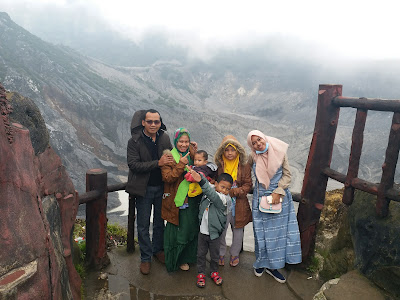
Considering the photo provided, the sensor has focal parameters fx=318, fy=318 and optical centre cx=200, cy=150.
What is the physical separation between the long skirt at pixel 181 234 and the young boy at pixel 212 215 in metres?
0.16

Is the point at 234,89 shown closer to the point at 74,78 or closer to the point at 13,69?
the point at 74,78

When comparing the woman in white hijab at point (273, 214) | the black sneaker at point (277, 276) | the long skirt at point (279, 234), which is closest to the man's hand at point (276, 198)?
the woman in white hijab at point (273, 214)

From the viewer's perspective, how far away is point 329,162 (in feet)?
10.0

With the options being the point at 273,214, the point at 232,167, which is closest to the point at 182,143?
the point at 232,167

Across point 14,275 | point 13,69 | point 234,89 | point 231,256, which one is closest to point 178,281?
point 231,256

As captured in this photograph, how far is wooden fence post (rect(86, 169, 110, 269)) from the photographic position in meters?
3.04

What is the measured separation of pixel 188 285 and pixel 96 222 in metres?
1.07

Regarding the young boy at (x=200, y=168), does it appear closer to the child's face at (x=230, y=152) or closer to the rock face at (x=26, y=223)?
the child's face at (x=230, y=152)

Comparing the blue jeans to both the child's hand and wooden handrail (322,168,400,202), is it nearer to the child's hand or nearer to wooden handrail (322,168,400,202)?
the child's hand

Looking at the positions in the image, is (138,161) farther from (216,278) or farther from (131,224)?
(216,278)

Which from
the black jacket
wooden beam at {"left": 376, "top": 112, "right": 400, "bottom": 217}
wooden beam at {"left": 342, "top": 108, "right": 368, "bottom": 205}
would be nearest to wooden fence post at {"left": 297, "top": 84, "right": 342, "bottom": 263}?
wooden beam at {"left": 342, "top": 108, "right": 368, "bottom": 205}

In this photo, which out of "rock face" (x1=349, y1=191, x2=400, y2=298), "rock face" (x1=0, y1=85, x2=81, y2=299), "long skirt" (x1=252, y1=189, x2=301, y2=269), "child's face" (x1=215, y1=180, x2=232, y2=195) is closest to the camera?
"rock face" (x1=0, y1=85, x2=81, y2=299)

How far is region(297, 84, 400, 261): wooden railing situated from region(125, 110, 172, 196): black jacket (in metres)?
1.53

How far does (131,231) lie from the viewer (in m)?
3.40
